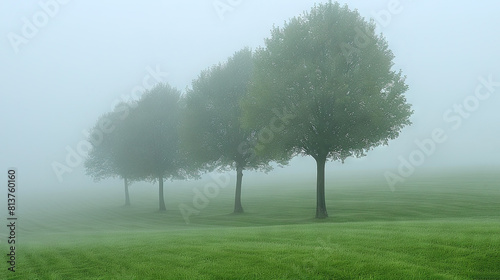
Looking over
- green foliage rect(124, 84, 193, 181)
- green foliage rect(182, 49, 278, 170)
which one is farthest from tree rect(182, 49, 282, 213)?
green foliage rect(124, 84, 193, 181)

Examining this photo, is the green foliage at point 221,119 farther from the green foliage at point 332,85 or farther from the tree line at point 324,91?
the green foliage at point 332,85

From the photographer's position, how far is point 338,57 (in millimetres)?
34844

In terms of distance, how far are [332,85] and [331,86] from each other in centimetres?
12

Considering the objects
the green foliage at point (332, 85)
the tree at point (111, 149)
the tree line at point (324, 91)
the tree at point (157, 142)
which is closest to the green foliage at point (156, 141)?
the tree at point (157, 142)

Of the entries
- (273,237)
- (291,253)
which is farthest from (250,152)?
(291,253)

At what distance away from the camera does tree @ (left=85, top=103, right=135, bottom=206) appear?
6316cm

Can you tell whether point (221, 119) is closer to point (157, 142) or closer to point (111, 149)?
point (157, 142)

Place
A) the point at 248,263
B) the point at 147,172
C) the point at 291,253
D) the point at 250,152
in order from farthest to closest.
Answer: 1. the point at 147,172
2. the point at 250,152
3. the point at 291,253
4. the point at 248,263

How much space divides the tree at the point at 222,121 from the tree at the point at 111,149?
55.7 feet

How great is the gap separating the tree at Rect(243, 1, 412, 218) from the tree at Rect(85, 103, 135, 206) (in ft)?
108

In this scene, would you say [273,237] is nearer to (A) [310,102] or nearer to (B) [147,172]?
(A) [310,102]

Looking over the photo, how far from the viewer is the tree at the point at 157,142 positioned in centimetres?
5875

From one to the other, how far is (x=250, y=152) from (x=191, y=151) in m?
7.46

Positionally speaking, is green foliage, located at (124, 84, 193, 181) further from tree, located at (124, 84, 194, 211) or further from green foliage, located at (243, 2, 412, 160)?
green foliage, located at (243, 2, 412, 160)
